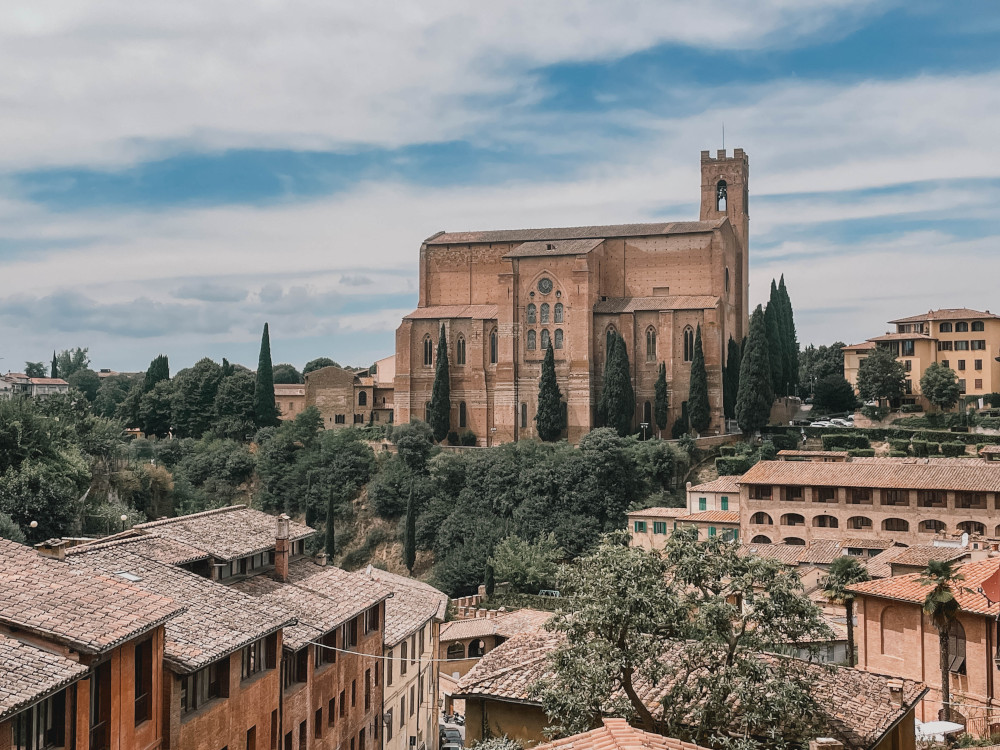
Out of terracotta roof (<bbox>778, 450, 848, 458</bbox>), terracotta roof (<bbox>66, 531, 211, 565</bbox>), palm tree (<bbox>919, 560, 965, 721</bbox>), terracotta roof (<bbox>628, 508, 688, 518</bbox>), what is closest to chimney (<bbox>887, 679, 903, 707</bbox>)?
palm tree (<bbox>919, 560, 965, 721</bbox>)

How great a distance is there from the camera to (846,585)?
2759cm

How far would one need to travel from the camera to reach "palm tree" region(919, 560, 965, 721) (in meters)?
22.2

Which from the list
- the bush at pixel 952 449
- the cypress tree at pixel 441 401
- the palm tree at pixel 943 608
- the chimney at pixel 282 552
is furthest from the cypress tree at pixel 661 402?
the chimney at pixel 282 552

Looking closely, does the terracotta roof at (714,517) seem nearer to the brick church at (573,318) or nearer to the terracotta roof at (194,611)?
the brick church at (573,318)

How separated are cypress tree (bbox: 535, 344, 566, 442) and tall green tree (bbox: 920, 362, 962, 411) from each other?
2332 cm

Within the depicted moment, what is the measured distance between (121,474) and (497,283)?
30.8 metres

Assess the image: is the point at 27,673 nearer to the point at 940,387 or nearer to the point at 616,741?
the point at 616,741

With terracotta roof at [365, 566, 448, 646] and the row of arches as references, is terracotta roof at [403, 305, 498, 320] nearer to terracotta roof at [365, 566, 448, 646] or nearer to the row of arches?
the row of arches

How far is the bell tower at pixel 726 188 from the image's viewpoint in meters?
77.8

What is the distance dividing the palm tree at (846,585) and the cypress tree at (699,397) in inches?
1376

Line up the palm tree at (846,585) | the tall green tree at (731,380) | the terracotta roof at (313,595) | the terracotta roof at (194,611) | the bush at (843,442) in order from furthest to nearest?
the tall green tree at (731,380)
the bush at (843,442)
the palm tree at (846,585)
the terracotta roof at (313,595)
the terracotta roof at (194,611)

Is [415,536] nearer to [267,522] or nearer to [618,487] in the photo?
[618,487]

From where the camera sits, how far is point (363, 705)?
25.9 m

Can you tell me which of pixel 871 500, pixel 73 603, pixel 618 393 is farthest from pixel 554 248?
pixel 73 603
